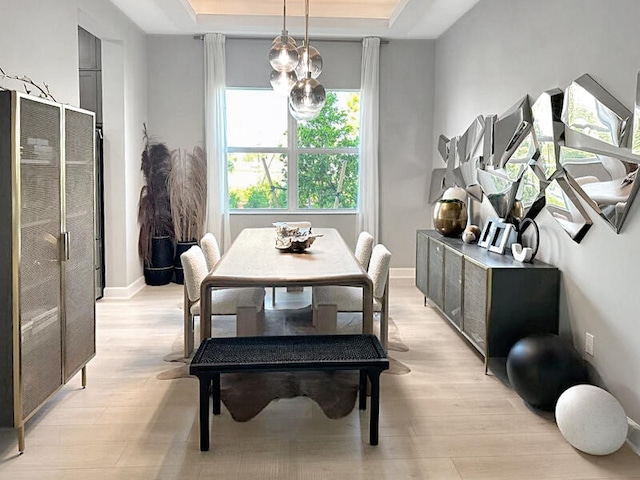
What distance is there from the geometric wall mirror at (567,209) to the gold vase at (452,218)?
1.29m

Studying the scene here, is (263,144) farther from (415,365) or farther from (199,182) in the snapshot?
(415,365)

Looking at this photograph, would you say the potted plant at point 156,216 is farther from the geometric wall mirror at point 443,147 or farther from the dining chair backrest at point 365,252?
the geometric wall mirror at point 443,147

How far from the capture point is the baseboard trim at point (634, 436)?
8.76ft

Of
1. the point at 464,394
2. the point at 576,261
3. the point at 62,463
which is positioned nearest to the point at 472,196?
the point at 576,261

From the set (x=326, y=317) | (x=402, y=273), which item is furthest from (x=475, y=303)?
(x=402, y=273)

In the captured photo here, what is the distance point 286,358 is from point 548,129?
2183 millimetres

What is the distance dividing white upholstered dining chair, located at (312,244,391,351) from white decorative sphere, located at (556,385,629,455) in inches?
53.6

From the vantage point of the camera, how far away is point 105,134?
5570mm

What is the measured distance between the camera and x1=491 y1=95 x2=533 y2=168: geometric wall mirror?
3947 mm

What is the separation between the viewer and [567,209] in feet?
11.1

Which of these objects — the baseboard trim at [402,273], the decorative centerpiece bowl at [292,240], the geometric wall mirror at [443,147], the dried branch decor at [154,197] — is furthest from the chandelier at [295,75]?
the baseboard trim at [402,273]

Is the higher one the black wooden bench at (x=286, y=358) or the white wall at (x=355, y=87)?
the white wall at (x=355, y=87)

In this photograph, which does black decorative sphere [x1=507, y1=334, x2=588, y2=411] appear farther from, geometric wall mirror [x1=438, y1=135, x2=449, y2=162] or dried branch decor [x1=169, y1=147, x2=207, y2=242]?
dried branch decor [x1=169, y1=147, x2=207, y2=242]

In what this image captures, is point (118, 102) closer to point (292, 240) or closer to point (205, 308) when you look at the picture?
point (292, 240)
